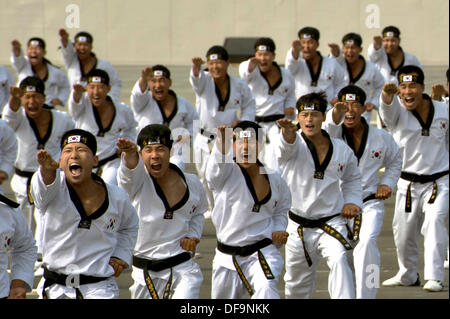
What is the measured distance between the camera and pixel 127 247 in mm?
9141

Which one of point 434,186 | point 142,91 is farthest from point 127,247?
point 142,91

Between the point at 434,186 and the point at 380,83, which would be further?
the point at 380,83

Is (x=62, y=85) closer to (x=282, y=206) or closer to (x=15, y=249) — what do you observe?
(x=282, y=206)

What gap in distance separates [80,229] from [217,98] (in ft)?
23.7

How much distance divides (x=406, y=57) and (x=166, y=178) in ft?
32.5

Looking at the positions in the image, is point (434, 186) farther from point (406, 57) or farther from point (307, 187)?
point (406, 57)

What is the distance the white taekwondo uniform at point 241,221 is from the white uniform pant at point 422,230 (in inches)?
116

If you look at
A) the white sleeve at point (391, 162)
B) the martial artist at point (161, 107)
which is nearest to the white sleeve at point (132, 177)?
the white sleeve at point (391, 162)

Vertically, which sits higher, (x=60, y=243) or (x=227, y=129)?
(x=227, y=129)

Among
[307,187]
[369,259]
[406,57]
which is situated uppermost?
[406,57]

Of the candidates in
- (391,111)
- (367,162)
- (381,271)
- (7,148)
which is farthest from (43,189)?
(381,271)

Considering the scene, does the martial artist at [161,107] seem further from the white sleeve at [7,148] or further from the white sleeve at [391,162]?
the white sleeve at [391,162]

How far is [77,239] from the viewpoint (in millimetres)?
8953
